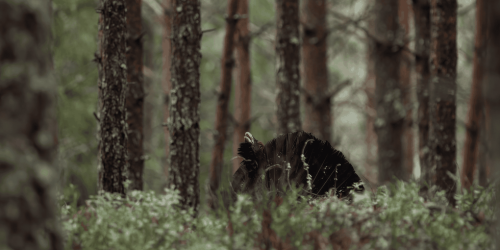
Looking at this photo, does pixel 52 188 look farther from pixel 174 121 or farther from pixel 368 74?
pixel 368 74

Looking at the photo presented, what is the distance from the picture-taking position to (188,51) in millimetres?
6992

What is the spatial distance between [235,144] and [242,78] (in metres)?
1.87

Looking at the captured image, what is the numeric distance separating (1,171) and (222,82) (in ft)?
29.7

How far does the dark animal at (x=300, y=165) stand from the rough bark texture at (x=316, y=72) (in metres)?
5.41

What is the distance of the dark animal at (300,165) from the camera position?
19.0 ft

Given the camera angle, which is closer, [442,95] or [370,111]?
[442,95]

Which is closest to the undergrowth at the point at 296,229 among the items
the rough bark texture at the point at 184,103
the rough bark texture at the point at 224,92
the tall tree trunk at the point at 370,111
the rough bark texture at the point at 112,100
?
the rough bark texture at the point at 112,100

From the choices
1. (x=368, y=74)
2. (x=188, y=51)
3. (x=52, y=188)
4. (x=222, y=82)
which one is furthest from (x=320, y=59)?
(x=52, y=188)

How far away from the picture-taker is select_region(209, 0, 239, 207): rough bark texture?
444 inches

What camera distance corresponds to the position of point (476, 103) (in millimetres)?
10211

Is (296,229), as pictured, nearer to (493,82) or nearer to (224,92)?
(493,82)

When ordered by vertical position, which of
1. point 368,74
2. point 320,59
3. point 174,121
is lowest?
point 174,121

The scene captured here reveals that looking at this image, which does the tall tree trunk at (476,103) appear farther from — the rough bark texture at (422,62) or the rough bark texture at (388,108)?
the rough bark texture at (388,108)

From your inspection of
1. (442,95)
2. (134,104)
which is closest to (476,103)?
(442,95)
